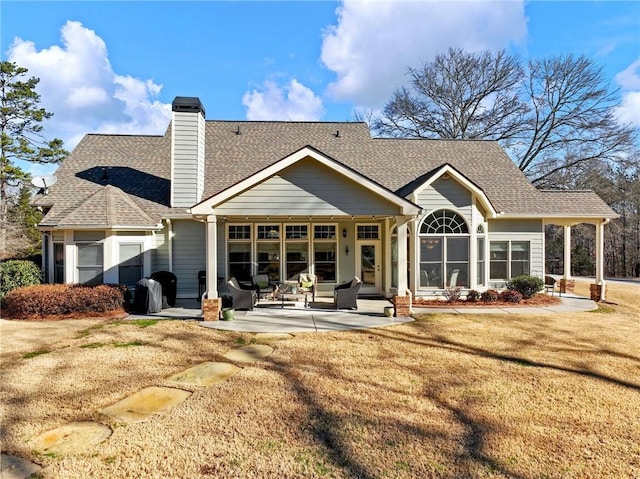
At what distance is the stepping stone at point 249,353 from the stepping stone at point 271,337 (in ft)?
1.27

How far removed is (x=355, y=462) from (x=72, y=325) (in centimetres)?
878

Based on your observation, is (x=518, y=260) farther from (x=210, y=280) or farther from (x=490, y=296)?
(x=210, y=280)

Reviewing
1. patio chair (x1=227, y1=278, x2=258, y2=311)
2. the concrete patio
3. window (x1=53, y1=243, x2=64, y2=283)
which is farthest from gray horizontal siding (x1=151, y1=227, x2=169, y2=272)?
patio chair (x1=227, y1=278, x2=258, y2=311)

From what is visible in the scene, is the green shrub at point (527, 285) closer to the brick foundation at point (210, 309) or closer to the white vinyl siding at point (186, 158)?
the brick foundation at point (210, 309)

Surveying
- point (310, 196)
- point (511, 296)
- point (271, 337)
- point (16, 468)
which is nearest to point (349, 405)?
point (16, 468)

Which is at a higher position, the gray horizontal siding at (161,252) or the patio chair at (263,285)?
the gray horizontal siding at (161,252)

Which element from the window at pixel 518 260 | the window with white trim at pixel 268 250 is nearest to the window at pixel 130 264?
the window with white trim at pixel 268 250

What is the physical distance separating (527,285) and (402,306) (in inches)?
219

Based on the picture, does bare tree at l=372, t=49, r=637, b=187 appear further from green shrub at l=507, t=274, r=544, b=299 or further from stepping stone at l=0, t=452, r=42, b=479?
stepping stone at l=0, t=452, r=42, b=479

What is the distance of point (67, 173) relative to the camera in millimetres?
14188

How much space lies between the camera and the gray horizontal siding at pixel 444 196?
12.4 meters

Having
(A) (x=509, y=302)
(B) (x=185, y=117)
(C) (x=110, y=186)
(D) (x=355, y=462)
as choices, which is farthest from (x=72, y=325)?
(A) (x=509, y=302)

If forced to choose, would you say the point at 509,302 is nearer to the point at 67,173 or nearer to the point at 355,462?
the point at 355,462

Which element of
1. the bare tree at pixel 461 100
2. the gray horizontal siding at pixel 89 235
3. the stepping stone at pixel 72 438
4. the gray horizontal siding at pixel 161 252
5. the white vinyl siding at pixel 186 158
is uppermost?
the bare tree at pixel 461 100
